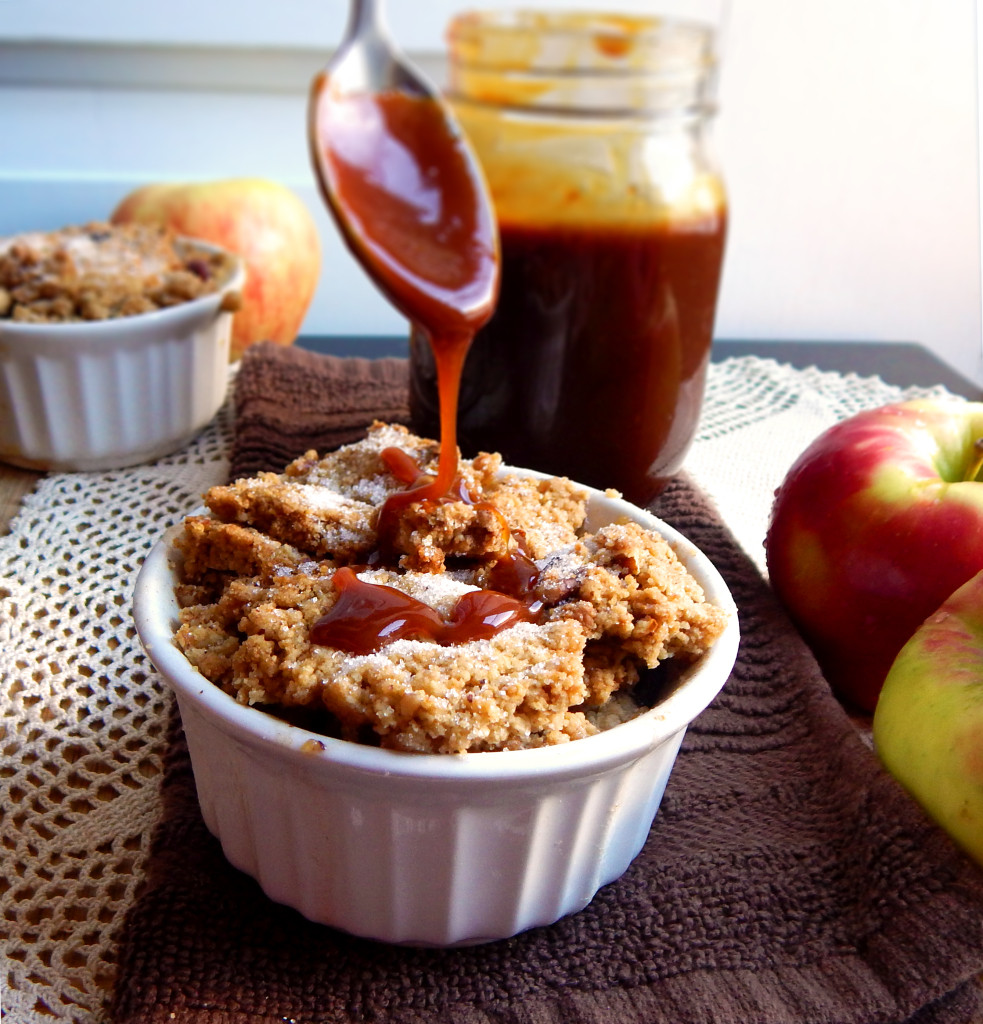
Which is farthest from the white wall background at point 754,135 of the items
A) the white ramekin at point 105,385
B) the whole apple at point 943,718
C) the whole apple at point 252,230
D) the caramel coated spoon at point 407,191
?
the whole apple at point 943,718

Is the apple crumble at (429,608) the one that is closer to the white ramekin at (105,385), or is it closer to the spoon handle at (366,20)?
the spoon handle at (366,20)

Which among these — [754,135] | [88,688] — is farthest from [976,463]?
[754,135]

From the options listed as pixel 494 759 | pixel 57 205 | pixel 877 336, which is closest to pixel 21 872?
pixel 494 759

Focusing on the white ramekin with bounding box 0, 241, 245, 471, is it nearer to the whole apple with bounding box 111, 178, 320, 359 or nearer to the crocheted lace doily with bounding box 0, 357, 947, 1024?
the crocheted lace doily with bounding box 0, 357, 947, 1024

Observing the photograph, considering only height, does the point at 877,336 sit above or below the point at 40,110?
below

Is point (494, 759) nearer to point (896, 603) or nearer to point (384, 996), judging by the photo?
point (384, 996)

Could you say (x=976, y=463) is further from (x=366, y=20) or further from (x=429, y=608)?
(x=366, y=20)

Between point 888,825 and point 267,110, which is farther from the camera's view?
point 267,110
